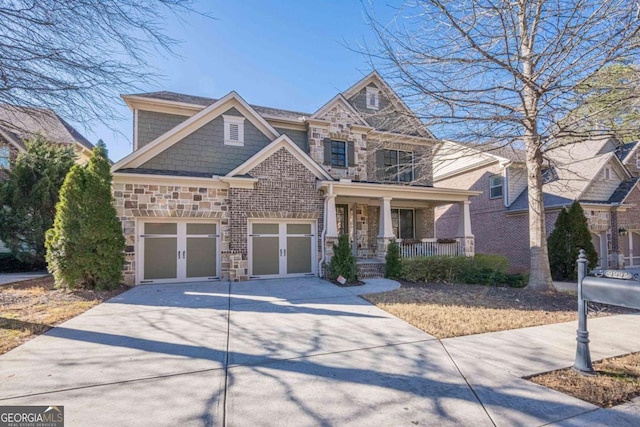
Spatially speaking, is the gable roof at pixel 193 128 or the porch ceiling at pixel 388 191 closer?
the gable roof at pixel 193 128

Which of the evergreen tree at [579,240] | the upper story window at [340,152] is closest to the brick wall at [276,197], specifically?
the upper story window at [340,152]

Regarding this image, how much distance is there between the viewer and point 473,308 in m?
6.84

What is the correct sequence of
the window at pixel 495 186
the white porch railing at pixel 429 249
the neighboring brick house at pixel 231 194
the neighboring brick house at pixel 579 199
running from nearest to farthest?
the neighboring brick house at pixel 231 194 → the white porch railing at pixel 429 249 → the neighboring brick house at pixel 579 199 → the window at pixel 495 186

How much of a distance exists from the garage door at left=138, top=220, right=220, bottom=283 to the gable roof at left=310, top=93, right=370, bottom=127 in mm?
6587

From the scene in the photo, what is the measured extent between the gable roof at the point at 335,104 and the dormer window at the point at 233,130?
3.20 meters

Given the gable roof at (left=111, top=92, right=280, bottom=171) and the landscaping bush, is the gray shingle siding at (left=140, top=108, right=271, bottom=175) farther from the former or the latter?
the landscaping bush

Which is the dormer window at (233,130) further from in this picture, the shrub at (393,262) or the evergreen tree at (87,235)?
the shrub at (393,262)

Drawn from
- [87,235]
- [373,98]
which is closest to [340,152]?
[373,98]

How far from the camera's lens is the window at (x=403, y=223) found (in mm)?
14383

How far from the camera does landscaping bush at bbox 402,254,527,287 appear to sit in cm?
1066

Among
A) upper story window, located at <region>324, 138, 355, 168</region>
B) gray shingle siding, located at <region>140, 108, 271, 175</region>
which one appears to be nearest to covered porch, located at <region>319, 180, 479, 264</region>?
upper story window, located at <region>324, 138, 355, 168</region>

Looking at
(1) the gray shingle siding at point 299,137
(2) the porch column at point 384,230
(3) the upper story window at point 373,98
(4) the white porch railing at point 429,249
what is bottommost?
(4) the white porch railing at point 429,249

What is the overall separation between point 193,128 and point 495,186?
1602cm

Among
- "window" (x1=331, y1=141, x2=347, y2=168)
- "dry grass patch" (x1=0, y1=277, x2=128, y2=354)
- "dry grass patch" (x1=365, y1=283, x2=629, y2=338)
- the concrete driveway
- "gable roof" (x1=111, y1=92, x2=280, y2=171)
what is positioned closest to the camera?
the concrete driveway
